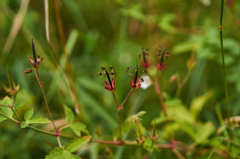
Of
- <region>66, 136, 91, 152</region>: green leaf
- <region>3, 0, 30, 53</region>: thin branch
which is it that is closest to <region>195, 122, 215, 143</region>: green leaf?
<region>66, 136, 91, 152</region>: green leaf

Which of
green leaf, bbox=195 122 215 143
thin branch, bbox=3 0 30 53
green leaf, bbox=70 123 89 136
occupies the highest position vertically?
thin branch, bbox=3 0 30 53

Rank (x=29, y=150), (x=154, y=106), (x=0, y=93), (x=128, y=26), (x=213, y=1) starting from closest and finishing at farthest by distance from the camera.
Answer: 1. (x=0, y=93)
2. (x=29, y=150)
3. (x=154, y=106)
4. (x=213, y=1)
5. (x=128, y=26)

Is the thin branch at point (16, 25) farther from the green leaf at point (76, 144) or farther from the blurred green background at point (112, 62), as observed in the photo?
the green leaf at point (76, 144)

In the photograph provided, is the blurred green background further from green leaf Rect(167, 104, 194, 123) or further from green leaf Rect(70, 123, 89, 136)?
green leaf Rect(70, 123, 89, 136)

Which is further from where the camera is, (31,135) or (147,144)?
(31,135)

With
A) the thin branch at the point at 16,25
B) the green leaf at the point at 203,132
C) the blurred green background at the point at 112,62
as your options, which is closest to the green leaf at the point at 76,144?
the blurred green background at the point at 112,62

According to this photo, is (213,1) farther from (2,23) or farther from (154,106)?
(2,23)

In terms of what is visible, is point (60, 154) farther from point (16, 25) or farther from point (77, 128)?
point (16, 25)

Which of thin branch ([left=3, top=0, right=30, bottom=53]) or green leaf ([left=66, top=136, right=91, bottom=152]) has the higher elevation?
thin branch ([left=3, top=0, right=30, bottom=53])

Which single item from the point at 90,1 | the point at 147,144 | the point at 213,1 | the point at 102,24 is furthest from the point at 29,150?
the point at 213,1
